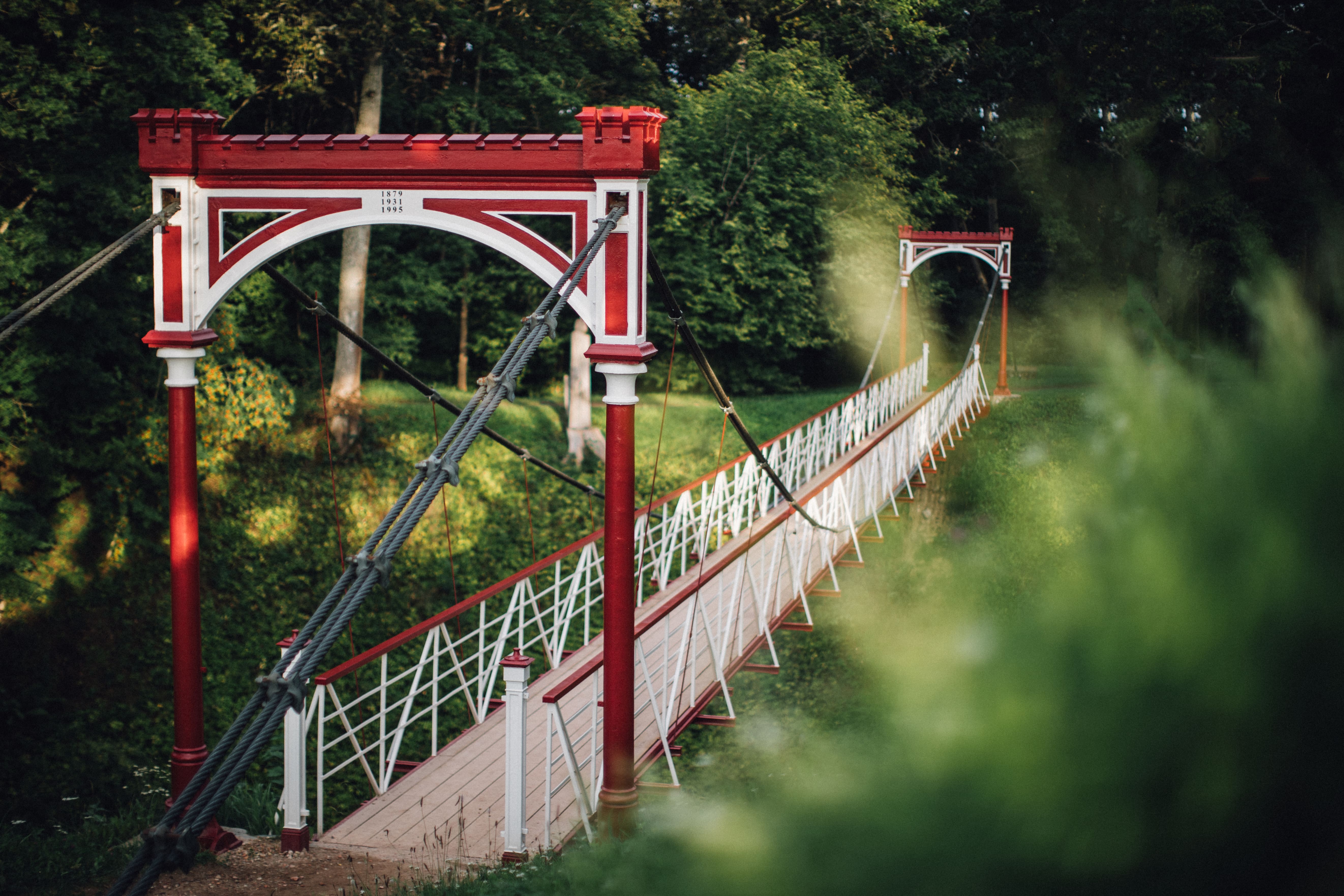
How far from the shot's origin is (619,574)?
443cm

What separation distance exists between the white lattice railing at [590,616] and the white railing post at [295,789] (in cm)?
2

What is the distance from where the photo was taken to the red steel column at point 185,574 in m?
4.85

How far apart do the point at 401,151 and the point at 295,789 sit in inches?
99.7

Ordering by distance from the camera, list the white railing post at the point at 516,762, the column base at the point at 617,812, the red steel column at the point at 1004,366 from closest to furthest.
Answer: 1. the column base at the point at 617,812
2. the white railing post at the point at 516,762
3. the red steel column at the point at 1004,366

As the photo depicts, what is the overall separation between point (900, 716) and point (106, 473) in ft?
37.4

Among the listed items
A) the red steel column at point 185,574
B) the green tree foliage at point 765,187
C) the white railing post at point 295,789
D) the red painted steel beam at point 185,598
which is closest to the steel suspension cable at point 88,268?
the red steel column at point 185,574

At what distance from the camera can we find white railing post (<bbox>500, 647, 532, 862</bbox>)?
403 centimetres

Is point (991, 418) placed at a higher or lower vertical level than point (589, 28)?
lower

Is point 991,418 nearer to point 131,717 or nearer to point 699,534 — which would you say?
point 699,534

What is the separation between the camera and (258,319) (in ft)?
48.0

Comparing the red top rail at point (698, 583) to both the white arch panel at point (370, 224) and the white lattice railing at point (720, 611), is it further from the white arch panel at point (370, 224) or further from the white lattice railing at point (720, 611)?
the white arch panel at point (370, 224)

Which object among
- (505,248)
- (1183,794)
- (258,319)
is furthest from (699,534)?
(258,319)

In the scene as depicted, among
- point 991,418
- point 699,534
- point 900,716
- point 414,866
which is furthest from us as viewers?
point 991,418

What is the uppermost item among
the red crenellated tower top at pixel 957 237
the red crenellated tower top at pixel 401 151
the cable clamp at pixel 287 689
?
the red crenellated tower top at pixel 957 237
